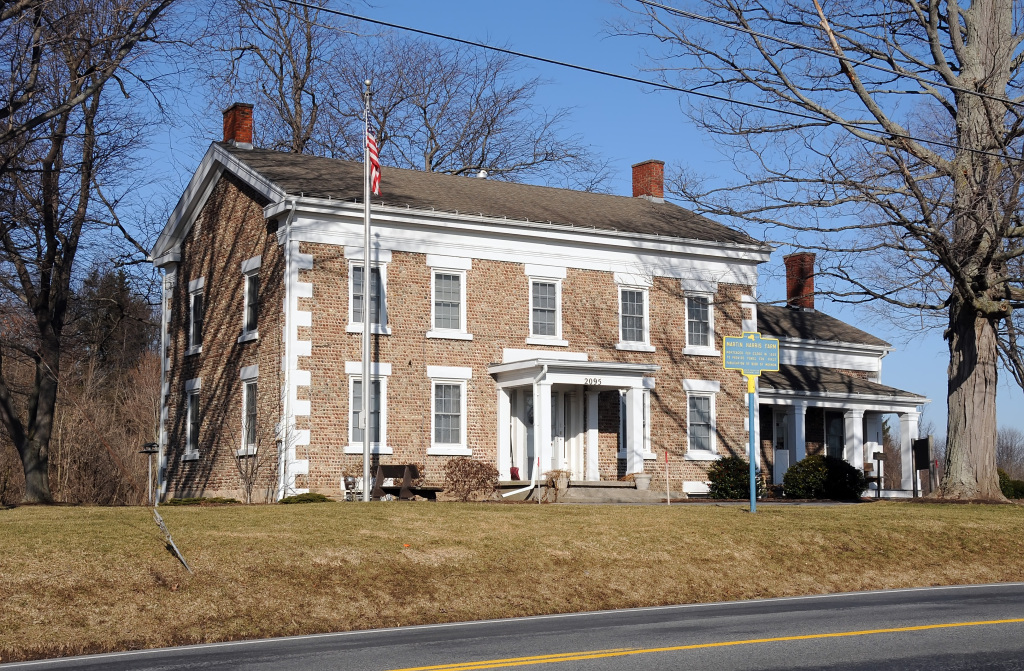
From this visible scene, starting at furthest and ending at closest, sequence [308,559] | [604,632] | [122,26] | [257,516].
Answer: [122,26] < [257,516] < [308,559] < [604,632]

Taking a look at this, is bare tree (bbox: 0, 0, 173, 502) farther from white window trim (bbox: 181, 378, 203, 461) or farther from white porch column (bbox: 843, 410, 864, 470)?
white porch column (bbox: 843, 410, 864, 470)

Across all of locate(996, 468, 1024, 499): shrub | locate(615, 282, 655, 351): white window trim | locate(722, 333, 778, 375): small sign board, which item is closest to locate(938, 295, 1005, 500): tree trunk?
locate(722, 333, 778, 375): small sign board

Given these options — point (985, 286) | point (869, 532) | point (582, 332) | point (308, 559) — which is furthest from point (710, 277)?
point (308, 559)

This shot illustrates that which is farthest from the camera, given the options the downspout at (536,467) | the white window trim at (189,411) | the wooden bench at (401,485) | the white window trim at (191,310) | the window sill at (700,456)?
the window sill at (700,456)

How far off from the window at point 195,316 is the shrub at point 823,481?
1676cm

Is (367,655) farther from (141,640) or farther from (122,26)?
(122,26)

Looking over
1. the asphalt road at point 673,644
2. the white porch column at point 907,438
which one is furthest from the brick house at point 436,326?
the asphalt road at point 673,644

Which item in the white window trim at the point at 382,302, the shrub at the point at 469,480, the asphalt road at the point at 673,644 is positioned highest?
the white window trim at the point at 382,302

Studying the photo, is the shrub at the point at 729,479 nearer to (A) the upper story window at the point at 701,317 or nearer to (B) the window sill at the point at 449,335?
(A) the upper story window at the point at 701,317

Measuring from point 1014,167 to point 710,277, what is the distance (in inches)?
406

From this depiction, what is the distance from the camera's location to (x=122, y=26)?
2519 centimetres

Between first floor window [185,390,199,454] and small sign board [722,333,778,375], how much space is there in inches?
636

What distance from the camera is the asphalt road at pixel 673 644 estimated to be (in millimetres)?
9609

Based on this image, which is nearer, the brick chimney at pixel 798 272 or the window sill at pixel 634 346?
the window sill at pixel 634 346
